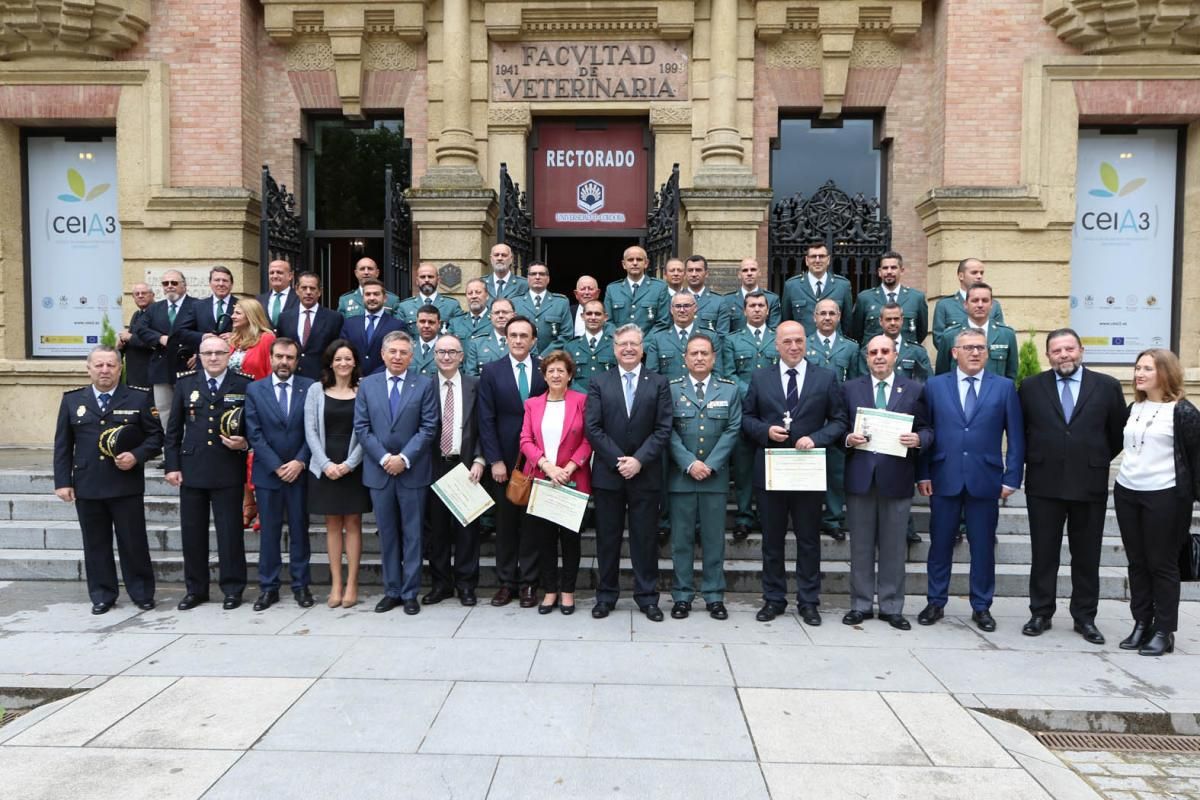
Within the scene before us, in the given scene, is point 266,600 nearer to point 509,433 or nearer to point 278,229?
point 509,433

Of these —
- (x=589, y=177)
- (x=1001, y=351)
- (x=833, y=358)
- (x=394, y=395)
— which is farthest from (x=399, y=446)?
(x=589, y=177)

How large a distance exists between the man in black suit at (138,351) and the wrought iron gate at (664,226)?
6355 millimetres

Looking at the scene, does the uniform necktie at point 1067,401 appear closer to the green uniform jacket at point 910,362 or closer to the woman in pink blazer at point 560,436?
the green uniform jacket at point 910,362

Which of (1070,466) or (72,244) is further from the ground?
(72,244)

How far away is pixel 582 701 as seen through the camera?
4820 mm

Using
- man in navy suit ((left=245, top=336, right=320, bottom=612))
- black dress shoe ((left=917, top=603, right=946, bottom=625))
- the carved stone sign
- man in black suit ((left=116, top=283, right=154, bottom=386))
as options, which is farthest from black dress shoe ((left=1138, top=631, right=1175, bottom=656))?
man in black suit ((left=116, top=283, right=154, bottom=386))

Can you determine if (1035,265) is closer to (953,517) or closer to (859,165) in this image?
(859,165)

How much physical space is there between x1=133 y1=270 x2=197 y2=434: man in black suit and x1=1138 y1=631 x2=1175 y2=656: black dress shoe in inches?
360

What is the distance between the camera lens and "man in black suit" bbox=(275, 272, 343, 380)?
8.24 m

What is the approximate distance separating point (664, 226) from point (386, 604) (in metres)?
6.66

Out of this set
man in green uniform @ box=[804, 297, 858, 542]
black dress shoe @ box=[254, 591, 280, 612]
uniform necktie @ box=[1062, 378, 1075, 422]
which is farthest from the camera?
man in green uniform @ box=[804, 297, 858, 542]

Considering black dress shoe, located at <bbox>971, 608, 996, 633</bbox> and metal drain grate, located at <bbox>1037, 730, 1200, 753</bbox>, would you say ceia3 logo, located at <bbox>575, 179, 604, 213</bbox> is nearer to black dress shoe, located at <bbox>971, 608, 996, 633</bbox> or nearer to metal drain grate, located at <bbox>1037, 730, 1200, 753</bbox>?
black dress shoe, located at <bbox>971, 608, 996, 633</bbox>

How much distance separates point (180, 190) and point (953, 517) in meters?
10.8

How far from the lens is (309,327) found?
8.36 meters
